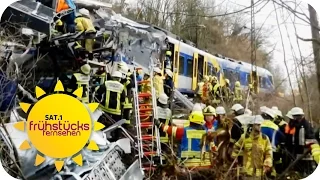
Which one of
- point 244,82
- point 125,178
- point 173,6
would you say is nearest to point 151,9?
point 173,6

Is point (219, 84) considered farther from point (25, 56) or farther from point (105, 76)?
point (25, 56)

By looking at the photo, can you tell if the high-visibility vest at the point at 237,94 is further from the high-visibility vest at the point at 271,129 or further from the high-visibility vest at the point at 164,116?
the high-visibility vest at the point at 164,116

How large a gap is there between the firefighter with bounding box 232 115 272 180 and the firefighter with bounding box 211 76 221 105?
230 millimetres

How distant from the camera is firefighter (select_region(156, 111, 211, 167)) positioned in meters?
4.09

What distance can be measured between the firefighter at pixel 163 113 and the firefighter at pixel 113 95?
0.22 metres

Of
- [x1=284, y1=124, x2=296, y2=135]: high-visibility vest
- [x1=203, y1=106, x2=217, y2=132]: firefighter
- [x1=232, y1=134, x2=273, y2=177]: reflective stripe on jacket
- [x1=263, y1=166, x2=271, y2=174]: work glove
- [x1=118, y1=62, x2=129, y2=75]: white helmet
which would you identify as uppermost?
[x1=118, y1=62, x2=129, y2=75]: white helmet

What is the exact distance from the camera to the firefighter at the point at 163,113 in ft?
13.5

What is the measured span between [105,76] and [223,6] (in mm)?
791

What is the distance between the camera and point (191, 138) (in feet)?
13.4

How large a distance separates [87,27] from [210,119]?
89 cm

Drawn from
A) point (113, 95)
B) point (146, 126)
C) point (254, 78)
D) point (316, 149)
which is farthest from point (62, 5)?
point (316, 149)

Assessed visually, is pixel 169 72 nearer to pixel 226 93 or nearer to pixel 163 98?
pixel 163 98

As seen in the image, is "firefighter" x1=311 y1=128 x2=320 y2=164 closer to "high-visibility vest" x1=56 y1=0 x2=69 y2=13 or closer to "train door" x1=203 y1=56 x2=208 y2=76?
"train door" x1=203 y1=56 x2=208 y2=76

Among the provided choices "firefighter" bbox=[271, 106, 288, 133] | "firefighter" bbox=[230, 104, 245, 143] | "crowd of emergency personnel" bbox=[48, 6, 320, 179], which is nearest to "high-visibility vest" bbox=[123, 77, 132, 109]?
"crowd of emergency personnel" bbox=[48, 6, 320, 179]
